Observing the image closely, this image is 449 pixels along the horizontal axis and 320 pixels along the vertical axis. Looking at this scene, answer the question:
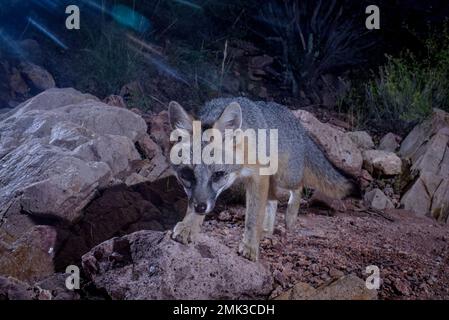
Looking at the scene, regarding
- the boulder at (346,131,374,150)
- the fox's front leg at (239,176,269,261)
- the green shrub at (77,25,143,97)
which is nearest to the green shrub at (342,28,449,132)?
the boulder at (346,131,374,150)

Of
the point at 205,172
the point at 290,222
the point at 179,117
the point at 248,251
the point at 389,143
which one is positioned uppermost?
the point at 179,117

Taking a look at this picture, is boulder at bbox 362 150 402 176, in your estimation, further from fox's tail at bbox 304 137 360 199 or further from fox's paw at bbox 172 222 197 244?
fox's paw at bbox 172 222 197 244

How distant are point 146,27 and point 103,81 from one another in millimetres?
1915

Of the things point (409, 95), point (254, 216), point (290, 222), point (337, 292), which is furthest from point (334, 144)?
point (337, 292)

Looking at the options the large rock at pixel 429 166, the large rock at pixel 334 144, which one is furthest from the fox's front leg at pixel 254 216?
the large rock at pixel 429 166

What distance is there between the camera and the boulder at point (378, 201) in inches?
173

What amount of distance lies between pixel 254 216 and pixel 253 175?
32cm

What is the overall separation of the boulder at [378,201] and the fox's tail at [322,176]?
1.44 ft

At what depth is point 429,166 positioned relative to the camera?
4559mm

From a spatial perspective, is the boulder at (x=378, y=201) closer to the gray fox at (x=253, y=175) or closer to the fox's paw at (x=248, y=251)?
the gray fox at (x=253, y=175)

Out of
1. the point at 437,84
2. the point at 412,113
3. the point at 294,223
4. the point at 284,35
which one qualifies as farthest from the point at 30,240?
the point at 284,35

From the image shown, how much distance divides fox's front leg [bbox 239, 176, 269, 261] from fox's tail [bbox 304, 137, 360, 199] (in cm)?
101

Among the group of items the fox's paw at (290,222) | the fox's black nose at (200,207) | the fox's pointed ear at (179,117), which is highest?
the fox's pointed ear at (179,117)

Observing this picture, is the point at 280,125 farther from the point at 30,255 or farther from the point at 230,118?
the point at 30,255
